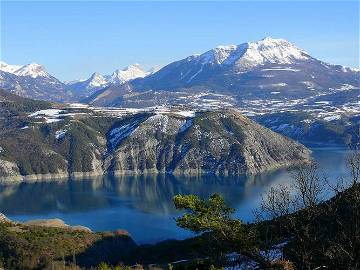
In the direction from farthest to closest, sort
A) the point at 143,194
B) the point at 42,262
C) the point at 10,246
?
the point at 143,194 → the point at 10,246 → the point at 42,262

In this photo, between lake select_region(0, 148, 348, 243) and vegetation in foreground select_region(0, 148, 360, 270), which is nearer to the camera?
vegetation in foreground select_region(0, 148, 360, 270)

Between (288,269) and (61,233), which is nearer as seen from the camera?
(288,269)

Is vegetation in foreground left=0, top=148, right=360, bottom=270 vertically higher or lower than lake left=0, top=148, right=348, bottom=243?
higher

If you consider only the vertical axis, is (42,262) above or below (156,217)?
above

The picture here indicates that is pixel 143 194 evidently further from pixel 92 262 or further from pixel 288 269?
pixel 288 269

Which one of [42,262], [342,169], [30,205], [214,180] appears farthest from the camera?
[214,180]

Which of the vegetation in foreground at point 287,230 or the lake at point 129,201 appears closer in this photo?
the vegetation in foreground at point 287,230

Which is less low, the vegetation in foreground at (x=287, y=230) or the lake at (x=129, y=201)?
the vegetation in foreground at (x=287, y=230)

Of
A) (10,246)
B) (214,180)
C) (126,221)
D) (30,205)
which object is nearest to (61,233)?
(10,246)
